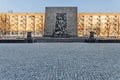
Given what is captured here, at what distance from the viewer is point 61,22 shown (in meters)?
45.1

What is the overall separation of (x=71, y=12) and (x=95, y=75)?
37579mm

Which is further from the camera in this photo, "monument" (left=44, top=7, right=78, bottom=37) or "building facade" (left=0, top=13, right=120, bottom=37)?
"building facade" (left=0, top=13, right=120, bottom=37)

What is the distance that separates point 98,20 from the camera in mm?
102875

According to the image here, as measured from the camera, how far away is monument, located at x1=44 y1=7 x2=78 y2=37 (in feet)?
147

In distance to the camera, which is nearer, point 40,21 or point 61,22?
point 61,22

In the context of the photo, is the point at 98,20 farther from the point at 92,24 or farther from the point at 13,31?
the point at 13,31

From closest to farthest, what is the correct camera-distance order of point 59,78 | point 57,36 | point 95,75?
1. point 59,78
2. point 95,75
3. point 57,36

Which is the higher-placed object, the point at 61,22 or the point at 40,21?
the point at 40,21

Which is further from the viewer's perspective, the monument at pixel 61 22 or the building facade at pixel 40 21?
the building facade at pixel 40 21

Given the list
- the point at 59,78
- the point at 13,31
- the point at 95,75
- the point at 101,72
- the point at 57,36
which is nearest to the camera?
the point at 59,78

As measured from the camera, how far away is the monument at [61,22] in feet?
147

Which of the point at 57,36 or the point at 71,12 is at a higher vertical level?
the point at 71,12

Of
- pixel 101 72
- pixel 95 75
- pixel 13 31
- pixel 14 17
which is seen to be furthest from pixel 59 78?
pixel 14 17

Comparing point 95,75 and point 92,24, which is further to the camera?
point 92,24
